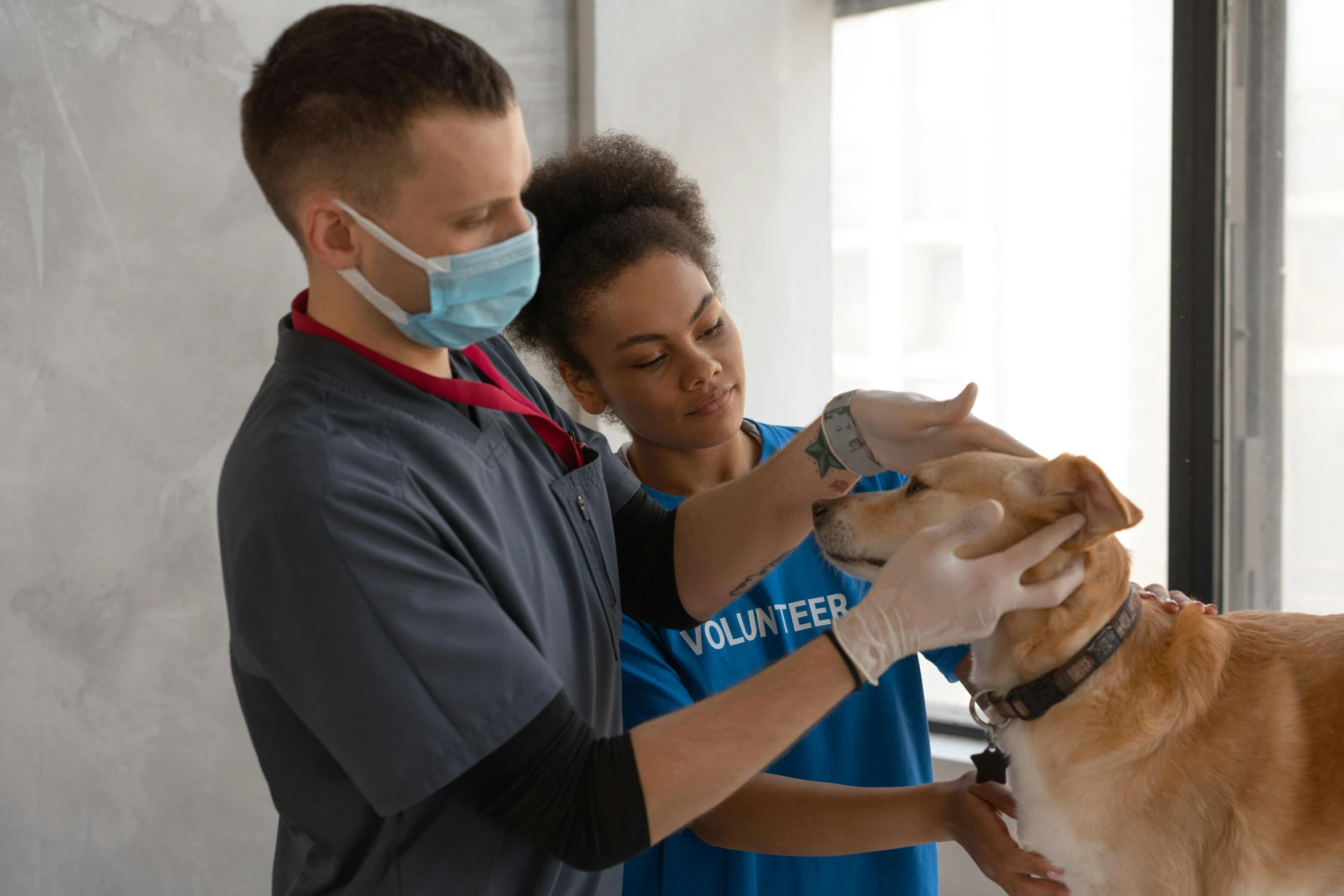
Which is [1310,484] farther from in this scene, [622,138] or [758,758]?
[758,758]

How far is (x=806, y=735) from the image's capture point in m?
1.50

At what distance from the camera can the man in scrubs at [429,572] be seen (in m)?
0.95

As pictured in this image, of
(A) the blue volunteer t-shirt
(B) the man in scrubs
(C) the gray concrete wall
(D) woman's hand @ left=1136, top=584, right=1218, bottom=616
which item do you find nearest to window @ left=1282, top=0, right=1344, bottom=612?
(D) woman's hand @ left=1136, top=584, right=1218, bottom=616

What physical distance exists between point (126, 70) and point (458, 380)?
50.8 inches

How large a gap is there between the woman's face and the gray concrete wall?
3.10 ft

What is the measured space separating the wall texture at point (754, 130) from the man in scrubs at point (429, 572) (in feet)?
6.18

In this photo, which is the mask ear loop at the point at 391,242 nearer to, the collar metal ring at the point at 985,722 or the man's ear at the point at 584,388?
the man's ear at the point at 584,388

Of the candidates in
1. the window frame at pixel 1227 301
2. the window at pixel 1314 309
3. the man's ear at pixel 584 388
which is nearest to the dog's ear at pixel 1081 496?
the man's ear at pixel 584 388

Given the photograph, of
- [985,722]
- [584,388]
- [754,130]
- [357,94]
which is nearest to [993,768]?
[985,722]

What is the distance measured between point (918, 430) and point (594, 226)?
2.13 ft

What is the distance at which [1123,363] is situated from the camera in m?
2.90

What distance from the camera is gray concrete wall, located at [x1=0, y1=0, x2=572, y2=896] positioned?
6.13ft

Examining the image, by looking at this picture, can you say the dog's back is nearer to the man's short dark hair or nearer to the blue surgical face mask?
the blue surgical face mask

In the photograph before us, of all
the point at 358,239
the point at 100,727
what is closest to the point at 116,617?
the point at 100,727
